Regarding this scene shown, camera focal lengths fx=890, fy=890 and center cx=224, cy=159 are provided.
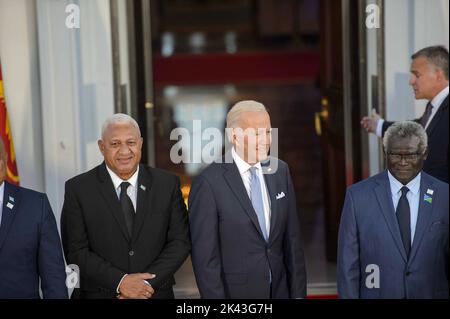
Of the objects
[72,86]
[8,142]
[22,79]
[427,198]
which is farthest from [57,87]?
[427,198]

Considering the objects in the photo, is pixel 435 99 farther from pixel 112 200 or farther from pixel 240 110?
pixel 112 200

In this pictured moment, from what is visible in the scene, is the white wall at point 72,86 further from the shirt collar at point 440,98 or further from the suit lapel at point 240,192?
the shirt collar at point 440,98

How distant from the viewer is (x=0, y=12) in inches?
208


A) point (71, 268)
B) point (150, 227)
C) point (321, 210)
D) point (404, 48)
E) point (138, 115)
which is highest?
point (404, 48)

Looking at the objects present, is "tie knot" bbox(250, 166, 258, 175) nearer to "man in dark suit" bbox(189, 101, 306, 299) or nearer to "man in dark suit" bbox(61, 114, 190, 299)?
"man in dark suit" bbox(189, 101, 306, 299)

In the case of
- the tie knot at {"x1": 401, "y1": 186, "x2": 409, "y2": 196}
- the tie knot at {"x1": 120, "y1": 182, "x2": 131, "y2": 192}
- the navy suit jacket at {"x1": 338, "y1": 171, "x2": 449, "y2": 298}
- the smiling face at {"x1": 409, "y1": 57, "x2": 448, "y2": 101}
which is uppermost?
the smiling face at {"x1": 409, "y1": 57, "x2": 448, "y2": 101}

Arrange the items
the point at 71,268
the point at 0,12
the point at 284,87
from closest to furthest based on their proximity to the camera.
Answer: the point at 71,268 → the point at 0,12 → the point at 284,87

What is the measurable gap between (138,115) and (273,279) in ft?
6.38

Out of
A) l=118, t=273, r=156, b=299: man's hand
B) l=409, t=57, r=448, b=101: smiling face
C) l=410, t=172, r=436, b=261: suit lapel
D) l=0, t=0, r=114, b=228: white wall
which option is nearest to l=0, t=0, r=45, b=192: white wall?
l=0, t=0, r=114, b=228: white wall

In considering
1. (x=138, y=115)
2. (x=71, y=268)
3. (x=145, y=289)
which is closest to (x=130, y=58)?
(x=138, y=115)

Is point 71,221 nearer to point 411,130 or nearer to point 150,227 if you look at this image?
point 150,227

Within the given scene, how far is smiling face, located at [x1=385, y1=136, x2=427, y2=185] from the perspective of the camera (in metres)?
3.72

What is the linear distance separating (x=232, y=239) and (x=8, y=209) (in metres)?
0.98

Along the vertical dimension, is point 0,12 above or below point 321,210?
above
